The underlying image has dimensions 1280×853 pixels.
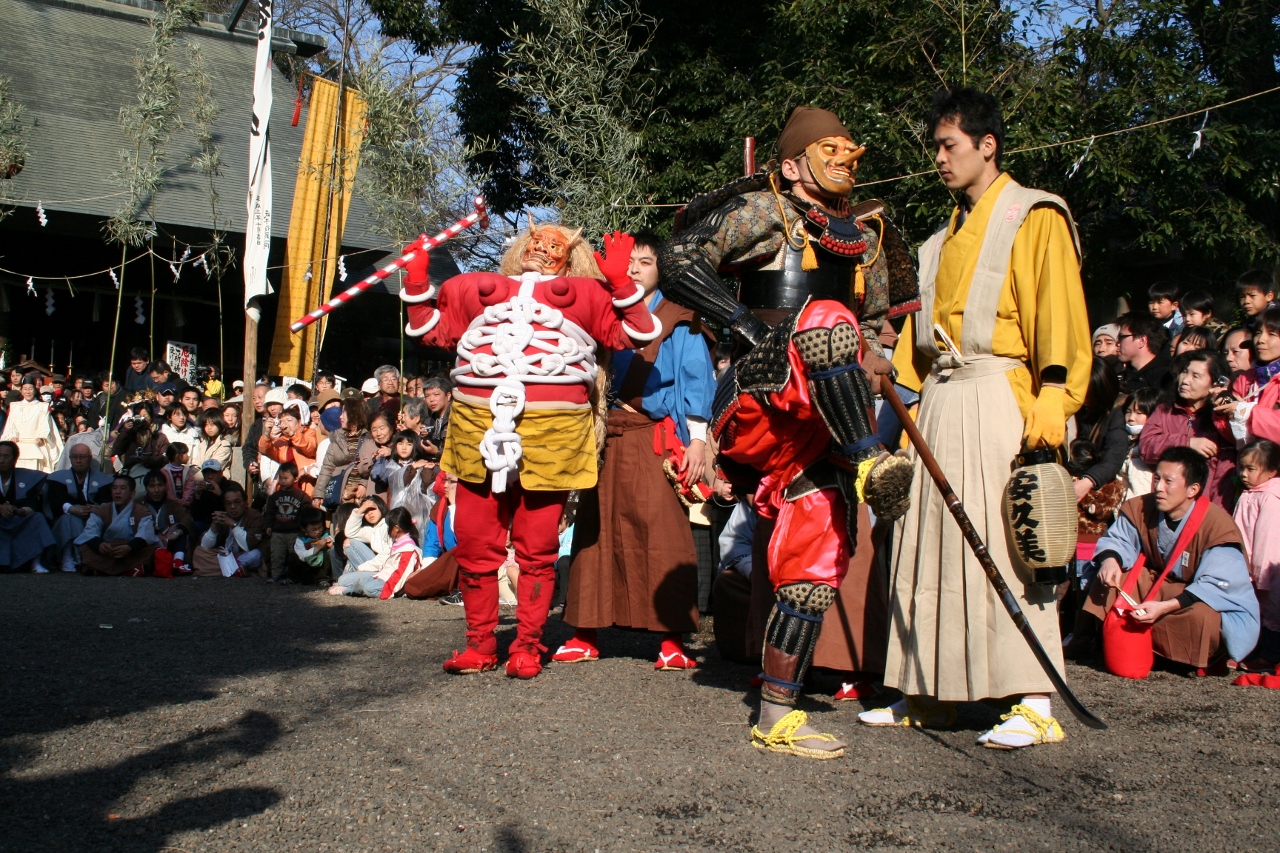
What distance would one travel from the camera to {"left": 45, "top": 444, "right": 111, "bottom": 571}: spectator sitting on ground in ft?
32.1

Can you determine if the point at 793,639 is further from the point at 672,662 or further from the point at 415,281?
the point at 415,281

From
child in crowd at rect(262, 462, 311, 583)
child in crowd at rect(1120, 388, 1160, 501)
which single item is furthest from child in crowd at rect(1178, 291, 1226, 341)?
child in crowd at rect(262, 462, 311, 583)

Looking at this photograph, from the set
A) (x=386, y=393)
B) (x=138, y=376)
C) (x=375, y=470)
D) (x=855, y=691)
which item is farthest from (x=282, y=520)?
(x=138, y=376)

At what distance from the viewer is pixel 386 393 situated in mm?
10656

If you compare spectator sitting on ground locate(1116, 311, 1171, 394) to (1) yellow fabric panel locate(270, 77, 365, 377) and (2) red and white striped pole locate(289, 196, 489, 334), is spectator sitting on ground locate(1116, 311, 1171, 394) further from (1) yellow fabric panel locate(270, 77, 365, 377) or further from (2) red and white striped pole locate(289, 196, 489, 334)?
(1) yellow fabric panel locate(270, 77, 365, 377)

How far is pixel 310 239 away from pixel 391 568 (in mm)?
10250

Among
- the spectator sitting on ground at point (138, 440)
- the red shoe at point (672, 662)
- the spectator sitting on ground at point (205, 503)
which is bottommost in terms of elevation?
the red shoe at point (672, 662)

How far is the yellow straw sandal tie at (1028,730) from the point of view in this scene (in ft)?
11.1

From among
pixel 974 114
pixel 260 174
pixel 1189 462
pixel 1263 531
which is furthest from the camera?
pixel 260 174

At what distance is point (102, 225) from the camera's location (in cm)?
1688

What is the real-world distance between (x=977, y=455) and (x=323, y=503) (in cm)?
693

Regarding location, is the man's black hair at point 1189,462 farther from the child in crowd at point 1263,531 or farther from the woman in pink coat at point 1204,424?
the woman in pink coat at point 1204,424

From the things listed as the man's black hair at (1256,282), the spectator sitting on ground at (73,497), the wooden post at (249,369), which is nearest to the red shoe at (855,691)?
the man's black hair at (1256,282)

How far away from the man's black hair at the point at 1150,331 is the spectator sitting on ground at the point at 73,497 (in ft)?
27.5
